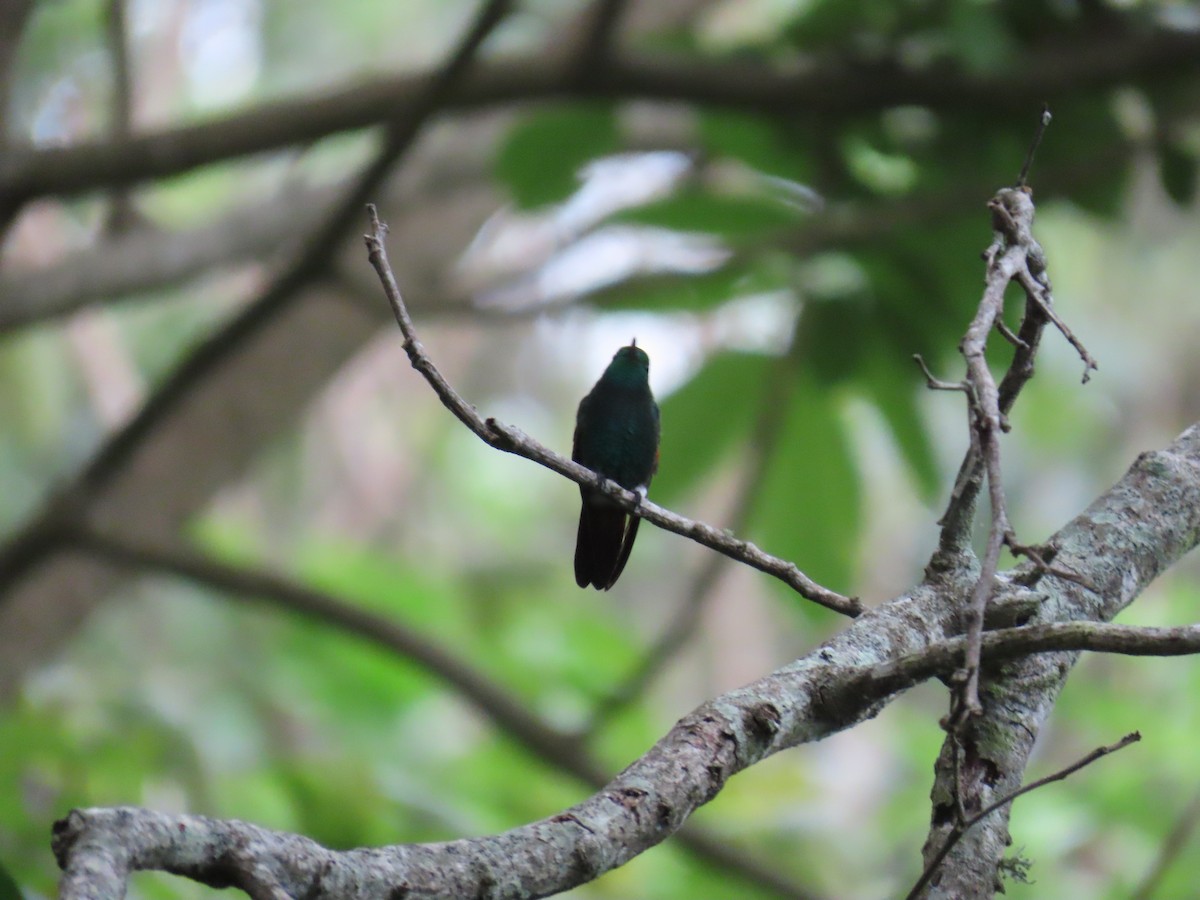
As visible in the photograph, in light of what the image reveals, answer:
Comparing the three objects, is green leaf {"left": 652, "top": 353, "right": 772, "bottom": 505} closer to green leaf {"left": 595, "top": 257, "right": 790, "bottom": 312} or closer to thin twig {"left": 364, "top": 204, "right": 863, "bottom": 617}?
green leaf {"left": 595, "top": 257, "right": 790, "bottom": 312}

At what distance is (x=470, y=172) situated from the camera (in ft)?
20.8

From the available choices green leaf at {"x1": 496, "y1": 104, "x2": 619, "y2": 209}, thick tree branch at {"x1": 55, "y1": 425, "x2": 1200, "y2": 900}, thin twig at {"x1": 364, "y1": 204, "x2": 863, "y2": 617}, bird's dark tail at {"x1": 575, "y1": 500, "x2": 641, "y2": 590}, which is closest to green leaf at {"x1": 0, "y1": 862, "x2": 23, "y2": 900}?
thick tree branch at {"x1": 55, "y1": 425, "x2": 1200, "y2": 900}

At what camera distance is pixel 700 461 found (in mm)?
4078

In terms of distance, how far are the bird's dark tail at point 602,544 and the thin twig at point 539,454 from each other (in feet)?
3.02

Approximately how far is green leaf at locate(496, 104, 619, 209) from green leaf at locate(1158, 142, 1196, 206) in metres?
1.74

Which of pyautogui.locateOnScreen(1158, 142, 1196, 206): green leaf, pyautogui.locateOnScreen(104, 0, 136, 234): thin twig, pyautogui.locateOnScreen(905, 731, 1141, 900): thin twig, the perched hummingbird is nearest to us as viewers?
pyautogui.locateOnScreen(905, 731, 1141, 900): thin twig

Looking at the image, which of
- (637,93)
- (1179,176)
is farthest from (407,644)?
(1179,176)

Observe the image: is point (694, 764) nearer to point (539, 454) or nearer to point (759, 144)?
point (539, 454)

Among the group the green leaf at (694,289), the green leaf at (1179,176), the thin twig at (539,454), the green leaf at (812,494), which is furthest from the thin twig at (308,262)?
the green leaf at (1179,176)

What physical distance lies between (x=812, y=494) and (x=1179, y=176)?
1502 mm

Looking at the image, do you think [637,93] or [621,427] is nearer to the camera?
[621,427]

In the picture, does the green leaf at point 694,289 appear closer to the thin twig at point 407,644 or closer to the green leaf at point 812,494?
the green leaf at point 812,494

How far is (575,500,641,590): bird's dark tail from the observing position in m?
3.07

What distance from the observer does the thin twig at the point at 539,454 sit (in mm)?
1643
